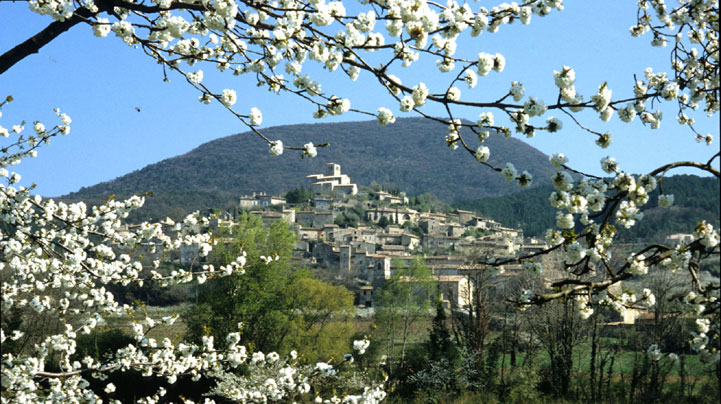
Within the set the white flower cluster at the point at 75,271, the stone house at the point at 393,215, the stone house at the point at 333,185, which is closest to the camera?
the white flower cluster at the point at 75,271

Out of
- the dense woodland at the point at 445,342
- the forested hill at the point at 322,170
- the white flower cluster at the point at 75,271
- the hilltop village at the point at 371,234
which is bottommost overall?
the dense woodland at the point at 445,342

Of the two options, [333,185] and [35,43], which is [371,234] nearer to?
[333,185]

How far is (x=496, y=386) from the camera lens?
22422 mm

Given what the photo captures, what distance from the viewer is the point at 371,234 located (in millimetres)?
76562

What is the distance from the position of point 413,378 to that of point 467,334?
9.87ft

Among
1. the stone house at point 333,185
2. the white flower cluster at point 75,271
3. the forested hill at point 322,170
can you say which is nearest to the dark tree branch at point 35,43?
the white flower cluster at point 75,271

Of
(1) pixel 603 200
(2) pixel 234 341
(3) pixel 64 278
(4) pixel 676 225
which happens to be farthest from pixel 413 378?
(4) pixel 676 225

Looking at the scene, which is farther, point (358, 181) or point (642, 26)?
point (358, 181)

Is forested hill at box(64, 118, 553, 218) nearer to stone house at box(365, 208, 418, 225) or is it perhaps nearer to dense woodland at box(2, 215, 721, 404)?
stone house at box(365, 208, 418, 225)

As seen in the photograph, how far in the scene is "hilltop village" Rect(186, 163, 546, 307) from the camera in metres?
60.1

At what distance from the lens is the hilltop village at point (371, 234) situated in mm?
60094

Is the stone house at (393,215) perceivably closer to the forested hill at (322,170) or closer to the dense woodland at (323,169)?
the forested hill at (322,170)

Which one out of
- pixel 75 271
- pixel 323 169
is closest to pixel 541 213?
pixel 323 169

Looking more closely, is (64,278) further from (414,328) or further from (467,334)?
(414,328)
